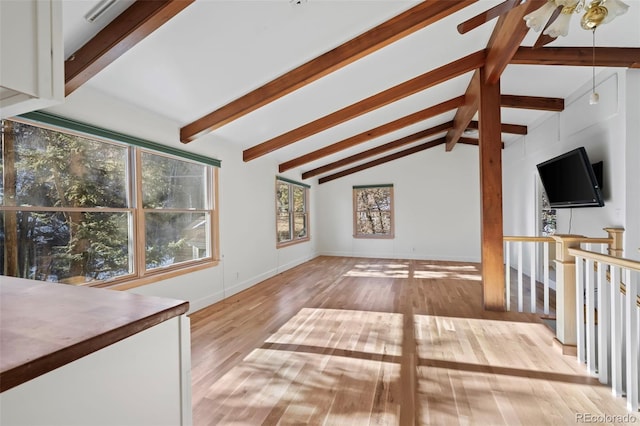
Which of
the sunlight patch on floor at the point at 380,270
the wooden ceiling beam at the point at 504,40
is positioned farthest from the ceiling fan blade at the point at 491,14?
the sunlight patch on floor at the point at 380,270

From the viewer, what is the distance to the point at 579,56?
306 centimetres

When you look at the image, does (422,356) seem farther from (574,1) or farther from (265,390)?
(574,1)

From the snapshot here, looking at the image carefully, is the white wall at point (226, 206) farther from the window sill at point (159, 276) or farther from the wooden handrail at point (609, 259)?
the wooden handrail at point (609, 259)

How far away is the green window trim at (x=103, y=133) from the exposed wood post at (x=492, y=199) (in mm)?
3516

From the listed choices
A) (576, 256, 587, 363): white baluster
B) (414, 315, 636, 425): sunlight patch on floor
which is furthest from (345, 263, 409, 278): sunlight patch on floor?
(576, 256, 587, 363): white baluster

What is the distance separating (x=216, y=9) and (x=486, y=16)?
5.71 ft

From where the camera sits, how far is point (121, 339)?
0.76m

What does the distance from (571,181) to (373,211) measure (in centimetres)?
459

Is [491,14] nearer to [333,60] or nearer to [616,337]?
[333,60]

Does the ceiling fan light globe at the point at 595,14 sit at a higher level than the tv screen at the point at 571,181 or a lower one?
higher

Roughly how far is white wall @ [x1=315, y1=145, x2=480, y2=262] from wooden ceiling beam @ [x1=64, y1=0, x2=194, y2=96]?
21.2 ft

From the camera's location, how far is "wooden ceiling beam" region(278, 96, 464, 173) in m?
4.86

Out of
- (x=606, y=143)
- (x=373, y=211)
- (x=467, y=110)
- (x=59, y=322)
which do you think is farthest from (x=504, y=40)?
(x=373, y=211)

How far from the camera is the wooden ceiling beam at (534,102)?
4289 millimetres
